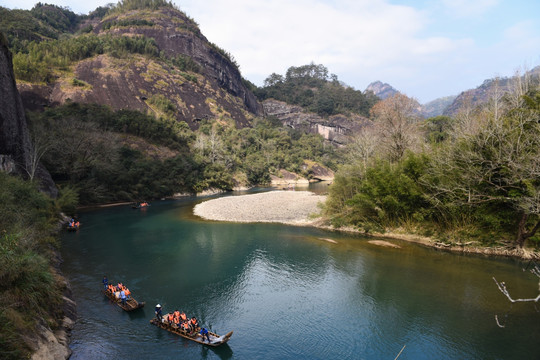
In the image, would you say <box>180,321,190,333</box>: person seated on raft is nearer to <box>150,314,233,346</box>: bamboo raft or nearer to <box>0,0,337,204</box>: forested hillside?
<box>150,314,233,346</box>: bamboo raft

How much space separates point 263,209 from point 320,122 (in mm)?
109314

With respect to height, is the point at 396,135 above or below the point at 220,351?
above

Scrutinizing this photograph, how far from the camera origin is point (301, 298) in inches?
611

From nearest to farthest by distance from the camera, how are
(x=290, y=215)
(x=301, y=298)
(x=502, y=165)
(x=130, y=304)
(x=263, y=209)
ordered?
(x=130, y=304)
(x=301, y=298)
(x=502, y=165)
(x=290, y=215)
(x=263, y=209)

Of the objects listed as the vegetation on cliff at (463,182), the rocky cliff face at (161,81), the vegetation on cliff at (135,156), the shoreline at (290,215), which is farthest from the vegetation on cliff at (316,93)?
the vegetation on cliff at (463,182)

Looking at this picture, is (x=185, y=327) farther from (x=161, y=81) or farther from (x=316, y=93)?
(x=316, y=93)

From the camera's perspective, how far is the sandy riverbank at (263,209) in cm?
3406

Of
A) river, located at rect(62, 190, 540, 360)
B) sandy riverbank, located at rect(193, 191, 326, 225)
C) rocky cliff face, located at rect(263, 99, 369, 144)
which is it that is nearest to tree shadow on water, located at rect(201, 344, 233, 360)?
river, located at rect(62, 190, 540, 360)

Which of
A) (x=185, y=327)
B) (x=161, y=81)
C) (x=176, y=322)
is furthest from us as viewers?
(x=161, y=81)

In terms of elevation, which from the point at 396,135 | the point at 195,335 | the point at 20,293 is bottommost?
the point at 195,335

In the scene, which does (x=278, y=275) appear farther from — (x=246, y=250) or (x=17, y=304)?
(x=17, y=304)

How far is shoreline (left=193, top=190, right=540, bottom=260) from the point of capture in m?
20.9

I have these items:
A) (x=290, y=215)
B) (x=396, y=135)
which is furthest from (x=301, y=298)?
(x=290, y=215)

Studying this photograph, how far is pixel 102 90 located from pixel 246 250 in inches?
3118
